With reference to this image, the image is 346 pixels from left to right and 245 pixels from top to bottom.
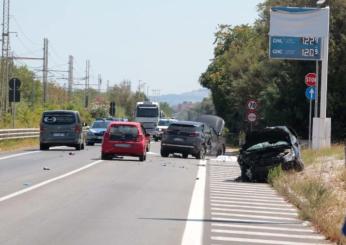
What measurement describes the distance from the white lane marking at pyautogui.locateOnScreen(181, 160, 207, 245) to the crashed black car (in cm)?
273

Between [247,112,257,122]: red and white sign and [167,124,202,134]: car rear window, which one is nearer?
[167,124,202,134]: car rear window

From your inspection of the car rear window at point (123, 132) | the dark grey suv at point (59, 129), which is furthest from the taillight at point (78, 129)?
the car rear window at point (123, 132)

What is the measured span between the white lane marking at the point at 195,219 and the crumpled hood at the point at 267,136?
361cm

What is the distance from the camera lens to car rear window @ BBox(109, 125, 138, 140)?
117ft

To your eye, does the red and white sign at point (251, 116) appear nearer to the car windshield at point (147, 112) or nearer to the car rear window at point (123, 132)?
the car rear window at point (123, 132)

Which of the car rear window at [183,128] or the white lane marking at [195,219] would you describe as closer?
the white lane marking at [195,219]

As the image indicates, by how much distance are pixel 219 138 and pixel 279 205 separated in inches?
1101

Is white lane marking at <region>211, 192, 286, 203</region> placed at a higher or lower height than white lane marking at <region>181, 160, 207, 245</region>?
lower

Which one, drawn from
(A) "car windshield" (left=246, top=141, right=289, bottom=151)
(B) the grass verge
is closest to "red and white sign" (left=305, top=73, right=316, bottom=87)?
(B) the grass verge

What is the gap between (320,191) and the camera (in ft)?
57.1

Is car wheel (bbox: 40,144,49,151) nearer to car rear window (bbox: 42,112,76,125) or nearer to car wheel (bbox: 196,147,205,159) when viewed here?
car rear window (bbox: 42,112,76,125)

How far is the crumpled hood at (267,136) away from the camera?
27.0 meters

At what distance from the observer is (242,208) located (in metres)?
17.9

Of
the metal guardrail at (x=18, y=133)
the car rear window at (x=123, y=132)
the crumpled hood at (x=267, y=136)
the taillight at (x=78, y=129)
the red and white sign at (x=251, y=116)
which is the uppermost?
the red and white sign at (x=251, y=116)
